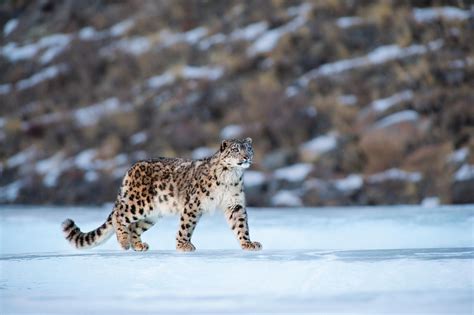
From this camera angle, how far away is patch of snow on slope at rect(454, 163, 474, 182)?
50.1ft

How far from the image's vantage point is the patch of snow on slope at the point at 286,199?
15.3 meters

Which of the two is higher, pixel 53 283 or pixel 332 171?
pixel 332 171

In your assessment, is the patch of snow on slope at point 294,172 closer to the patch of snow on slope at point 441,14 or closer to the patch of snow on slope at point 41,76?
the patch of snow on slope at point 441,14

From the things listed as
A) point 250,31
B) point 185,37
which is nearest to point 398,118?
point 250,31

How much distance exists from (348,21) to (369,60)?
125 centimetres

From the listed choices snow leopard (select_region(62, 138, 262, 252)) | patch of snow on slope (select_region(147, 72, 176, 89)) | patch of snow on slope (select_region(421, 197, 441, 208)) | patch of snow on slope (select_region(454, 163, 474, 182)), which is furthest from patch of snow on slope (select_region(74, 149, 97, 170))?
snow leopard (select_region(62, 138, 262, 252))

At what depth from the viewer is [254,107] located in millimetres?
17781

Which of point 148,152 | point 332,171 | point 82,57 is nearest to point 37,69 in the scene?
point 82,57

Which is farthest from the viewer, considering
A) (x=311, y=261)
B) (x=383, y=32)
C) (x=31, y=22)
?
(x=31, y=22)

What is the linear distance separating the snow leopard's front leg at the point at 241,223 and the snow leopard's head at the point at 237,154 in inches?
16.4

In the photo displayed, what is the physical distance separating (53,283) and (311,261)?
188 centimetres

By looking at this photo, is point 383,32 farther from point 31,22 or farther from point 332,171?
point 31,22

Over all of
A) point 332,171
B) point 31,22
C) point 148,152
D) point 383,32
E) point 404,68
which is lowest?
point 332,171

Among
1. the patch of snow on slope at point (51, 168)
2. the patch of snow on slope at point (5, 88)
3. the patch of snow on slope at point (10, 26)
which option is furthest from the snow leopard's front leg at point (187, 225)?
the patch of snow on slope at point (10, 26)
